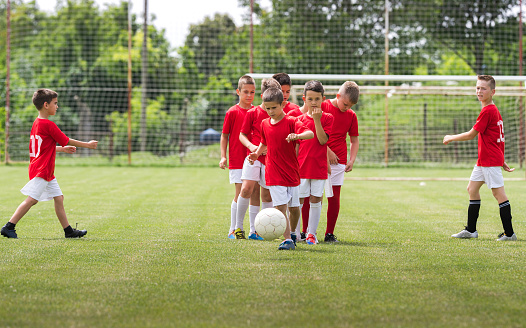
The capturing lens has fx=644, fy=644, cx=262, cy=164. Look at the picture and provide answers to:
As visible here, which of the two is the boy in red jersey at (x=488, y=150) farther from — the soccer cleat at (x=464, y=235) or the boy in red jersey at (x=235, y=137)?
the boy in red jersey at (x=235, y=137)

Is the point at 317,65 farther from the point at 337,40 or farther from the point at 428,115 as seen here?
the point at 428,115

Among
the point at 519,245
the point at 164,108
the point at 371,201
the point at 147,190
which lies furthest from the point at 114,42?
the point at 519,245

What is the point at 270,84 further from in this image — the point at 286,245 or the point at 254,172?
the point at 286,245

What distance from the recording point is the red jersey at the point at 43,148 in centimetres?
685

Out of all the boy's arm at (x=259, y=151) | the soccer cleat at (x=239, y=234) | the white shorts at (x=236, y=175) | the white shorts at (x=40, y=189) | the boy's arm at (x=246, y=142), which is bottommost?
the soccer cleat at (x=239, y=234)

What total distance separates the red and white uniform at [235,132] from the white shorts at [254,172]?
31 centimetres

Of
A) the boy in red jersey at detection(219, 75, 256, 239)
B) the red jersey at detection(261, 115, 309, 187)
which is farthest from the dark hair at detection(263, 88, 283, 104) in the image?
the boy in red jersey at detection(219, 75, 256, 239)

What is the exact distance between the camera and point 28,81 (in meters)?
31.3

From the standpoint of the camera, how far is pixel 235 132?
7199 mm

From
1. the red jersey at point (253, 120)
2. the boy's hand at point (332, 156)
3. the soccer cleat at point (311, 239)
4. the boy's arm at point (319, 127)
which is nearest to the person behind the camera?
the boy's arm at point (319, 127)

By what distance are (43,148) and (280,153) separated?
2648 millimetres

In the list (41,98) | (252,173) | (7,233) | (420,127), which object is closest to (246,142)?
(252,173)

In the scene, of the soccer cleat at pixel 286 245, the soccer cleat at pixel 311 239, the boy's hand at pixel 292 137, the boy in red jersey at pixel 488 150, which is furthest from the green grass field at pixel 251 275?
the boy's hand at pixel 292 137

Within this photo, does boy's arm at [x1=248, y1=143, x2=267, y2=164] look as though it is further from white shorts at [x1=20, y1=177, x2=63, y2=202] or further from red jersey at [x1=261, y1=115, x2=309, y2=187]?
white shorts at [x1=20, y1=177, x2=63, y2=202]
